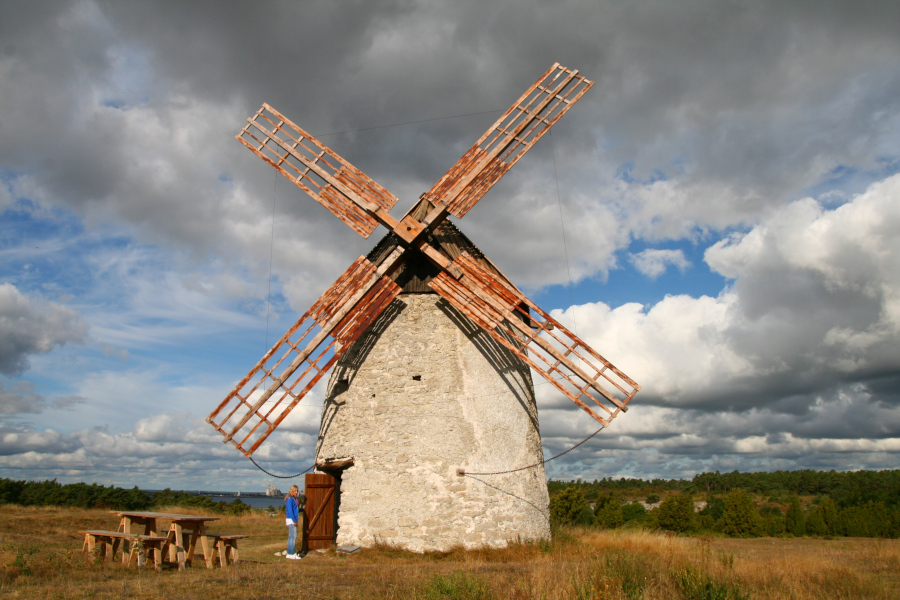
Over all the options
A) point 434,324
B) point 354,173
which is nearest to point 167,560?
point 434,324

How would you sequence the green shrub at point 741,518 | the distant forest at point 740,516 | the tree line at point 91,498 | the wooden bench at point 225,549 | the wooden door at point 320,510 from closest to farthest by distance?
the wooden bench at point 225,549
the wooden door at point 320,510
the distant forest at point 740,516
the green shrub at point 741,518
the tree line at point 91,498

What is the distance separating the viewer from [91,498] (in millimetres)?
25047

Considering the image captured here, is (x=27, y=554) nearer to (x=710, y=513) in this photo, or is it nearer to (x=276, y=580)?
(x=276, y=580)

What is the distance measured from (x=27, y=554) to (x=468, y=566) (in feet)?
20.7

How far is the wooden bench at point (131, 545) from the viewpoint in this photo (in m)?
7.52

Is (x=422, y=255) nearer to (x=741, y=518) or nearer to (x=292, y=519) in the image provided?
(x=292, y=519)

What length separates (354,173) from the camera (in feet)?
37.6

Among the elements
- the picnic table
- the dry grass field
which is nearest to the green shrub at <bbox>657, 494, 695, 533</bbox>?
the dry grass field

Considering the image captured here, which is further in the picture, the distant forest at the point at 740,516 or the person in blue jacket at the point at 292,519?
the distant forest at the point at 740,516

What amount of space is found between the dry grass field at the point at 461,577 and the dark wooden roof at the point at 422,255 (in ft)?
16.3

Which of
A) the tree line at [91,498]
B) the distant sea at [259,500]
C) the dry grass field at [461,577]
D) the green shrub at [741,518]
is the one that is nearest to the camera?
the dry grass field at [461,577]

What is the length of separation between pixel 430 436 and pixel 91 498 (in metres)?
22.5

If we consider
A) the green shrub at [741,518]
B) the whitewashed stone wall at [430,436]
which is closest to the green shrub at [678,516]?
the green shrub at [741,518]

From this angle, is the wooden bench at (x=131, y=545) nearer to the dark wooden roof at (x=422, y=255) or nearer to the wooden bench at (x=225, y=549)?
the wooden bench at (x=225, y=549)
